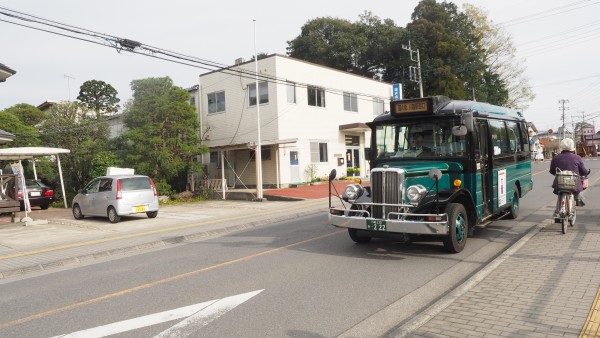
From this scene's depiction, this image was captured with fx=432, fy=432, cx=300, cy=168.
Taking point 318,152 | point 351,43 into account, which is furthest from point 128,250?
point 351,43

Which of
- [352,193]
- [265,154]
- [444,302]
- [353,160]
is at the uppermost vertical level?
[265,154]

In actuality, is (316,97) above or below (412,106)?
above

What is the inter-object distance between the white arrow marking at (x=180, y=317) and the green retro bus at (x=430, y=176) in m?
2.92

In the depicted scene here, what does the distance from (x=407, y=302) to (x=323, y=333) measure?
1373 millimetres

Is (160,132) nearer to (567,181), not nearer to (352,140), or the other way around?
(352,140)

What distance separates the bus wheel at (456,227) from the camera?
7086 mm

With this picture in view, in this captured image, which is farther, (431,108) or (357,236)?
(357,236)

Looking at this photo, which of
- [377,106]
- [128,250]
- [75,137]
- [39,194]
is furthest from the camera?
[377,106]

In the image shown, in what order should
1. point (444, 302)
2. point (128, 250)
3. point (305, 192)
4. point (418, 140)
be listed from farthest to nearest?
point (305, 192) < point (128, 250) < point (418, 140) < point (444, 302)

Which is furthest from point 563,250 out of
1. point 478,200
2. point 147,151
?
point 147,151

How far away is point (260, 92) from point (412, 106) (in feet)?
60.4

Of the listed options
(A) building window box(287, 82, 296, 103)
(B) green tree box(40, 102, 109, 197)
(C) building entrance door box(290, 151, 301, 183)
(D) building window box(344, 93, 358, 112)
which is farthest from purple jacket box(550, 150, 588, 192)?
(B) green tree box(40, 102, 109, 197)

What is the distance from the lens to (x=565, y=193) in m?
8.39

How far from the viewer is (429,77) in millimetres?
45156
